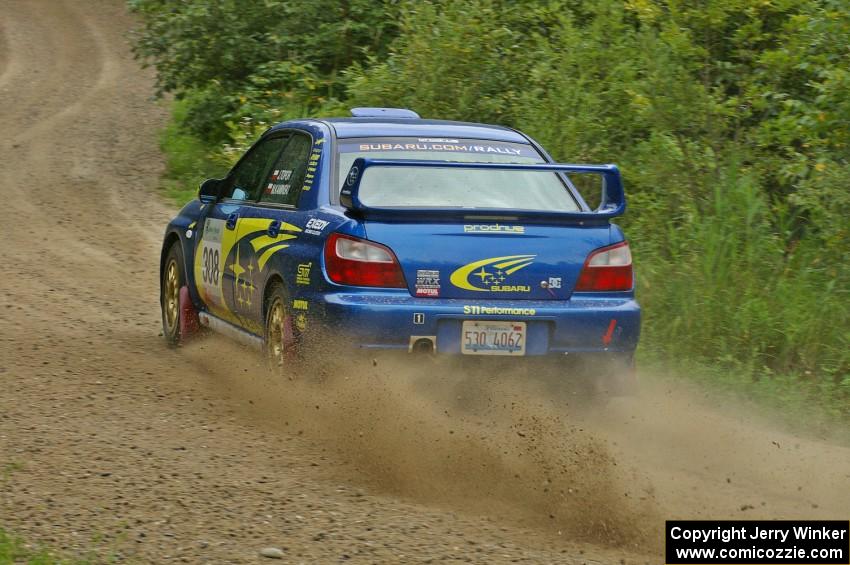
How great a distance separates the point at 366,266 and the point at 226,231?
6.64 feet

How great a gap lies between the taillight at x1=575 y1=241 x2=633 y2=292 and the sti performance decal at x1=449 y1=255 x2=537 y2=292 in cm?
33

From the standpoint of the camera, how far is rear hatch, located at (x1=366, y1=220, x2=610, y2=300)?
21.5 ft

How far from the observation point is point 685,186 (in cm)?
1076

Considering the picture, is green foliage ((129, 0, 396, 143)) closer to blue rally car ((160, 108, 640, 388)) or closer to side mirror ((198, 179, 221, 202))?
side mirror ((198, 179, 221, 202))

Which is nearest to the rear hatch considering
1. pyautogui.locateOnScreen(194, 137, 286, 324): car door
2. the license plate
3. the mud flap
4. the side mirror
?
the license plate

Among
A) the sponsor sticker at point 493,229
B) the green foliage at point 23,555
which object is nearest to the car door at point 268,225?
the sponsor sticker at point 493,229

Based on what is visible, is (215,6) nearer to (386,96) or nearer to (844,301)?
(386,96)

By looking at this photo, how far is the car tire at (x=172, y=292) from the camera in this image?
926cm

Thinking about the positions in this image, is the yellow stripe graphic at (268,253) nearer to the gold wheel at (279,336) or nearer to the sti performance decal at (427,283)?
the gold wheel at (279,336)

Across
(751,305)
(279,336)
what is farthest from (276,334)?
(751,305)

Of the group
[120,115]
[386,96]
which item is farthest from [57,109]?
[386,96]

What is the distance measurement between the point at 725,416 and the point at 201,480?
330 cm

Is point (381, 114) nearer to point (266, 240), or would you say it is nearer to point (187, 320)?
point (266, 240)

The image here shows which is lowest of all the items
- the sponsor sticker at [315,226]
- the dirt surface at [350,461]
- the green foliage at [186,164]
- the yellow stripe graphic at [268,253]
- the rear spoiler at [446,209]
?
the green foliage at [186,164]
